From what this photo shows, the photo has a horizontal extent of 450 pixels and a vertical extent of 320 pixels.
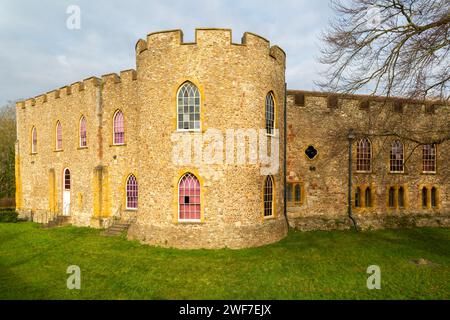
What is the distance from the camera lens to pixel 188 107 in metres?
13.6

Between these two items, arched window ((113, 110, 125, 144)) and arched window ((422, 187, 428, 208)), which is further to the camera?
arched window ((422, 187, 428, 208))

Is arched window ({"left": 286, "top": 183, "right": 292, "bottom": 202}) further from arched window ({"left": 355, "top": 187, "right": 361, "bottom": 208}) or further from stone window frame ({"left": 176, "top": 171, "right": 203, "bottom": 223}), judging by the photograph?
stone window frame ({"left": 176, "top": 171, "right": 203, "bottom": 223})

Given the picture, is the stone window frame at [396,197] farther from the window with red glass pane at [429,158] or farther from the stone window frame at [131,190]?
the stone window frame at [131,190]

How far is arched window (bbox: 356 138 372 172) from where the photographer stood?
19.3m

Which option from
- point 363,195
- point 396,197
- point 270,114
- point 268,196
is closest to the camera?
point 268,196

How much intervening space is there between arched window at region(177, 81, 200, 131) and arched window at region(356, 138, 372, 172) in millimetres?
11713

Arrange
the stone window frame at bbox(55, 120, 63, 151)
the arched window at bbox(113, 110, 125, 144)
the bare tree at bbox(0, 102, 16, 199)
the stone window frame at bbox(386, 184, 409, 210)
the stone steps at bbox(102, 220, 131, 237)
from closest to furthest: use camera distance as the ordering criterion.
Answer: the stone steps at bbox(102, 220, 131, 237)
the arched window at bbox(113, 110, 125, 144)
the stone window frame at bbox(386, 184, 409, 210)
the stone window frame at bbox(55, 120, 63, 151)
the bare tree at bbox(0, 102, 16, 199)

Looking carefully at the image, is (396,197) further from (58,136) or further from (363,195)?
(58,136)

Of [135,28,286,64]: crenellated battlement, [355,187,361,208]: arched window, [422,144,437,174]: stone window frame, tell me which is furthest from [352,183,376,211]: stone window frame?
[135,28,286,64]: crenellated battlement

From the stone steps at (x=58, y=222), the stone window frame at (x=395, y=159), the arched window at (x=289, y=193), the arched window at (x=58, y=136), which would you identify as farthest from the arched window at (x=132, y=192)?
the stone window frame at (x=395, y=159)

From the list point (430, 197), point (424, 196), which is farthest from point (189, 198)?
point (430, 197)

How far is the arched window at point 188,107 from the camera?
44.5 feet

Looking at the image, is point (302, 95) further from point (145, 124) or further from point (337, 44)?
point (145, 124)

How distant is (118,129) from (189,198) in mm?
8362
